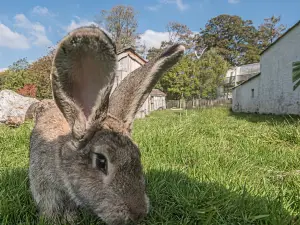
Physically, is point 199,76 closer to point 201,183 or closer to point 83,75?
point 201,183

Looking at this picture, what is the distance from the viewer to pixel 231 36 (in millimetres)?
51500

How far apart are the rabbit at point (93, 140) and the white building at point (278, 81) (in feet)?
42.1

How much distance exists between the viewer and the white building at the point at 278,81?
15.2 meters

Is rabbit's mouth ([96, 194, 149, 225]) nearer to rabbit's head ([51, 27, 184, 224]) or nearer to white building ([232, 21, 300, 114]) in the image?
rabbit's head ([51, 27, 184, 224])

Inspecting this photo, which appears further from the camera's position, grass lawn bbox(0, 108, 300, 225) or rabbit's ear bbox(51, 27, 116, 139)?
grass lawn bbox(0, 108, 300, 225)

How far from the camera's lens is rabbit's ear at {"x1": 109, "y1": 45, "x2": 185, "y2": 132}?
2.11 meters

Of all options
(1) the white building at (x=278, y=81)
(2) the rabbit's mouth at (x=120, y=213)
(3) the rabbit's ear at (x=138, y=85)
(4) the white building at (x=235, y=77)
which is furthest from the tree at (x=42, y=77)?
(4) the white building at (x=235, y=77)

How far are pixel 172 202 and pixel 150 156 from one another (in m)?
A: 1.57

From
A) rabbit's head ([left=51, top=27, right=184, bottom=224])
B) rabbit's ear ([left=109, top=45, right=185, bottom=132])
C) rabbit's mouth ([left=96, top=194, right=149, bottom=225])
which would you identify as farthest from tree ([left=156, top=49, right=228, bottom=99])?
rabbit's mouth ([left=96, top=194, right=149, bottom=225])

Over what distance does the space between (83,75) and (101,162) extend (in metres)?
0.62

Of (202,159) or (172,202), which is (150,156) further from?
(172,202)

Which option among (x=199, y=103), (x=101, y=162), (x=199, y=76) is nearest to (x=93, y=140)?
(x=101, y=162)

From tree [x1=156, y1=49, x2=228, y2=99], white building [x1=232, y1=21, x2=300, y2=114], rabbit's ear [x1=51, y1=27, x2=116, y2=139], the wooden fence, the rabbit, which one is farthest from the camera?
the wooden fence

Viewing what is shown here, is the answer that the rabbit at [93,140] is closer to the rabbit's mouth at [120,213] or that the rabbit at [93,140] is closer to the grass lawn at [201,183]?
the rabbit's mouth at [120,213]
